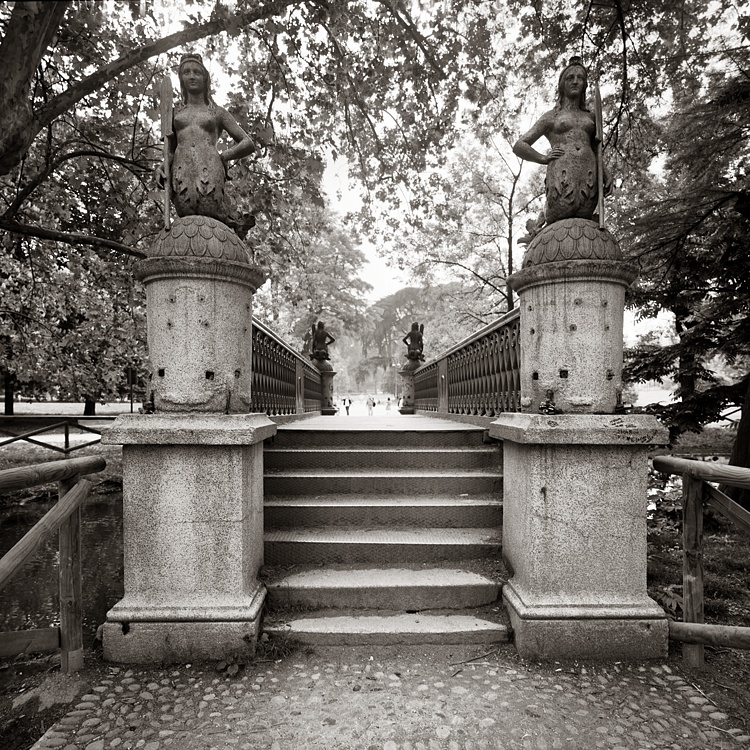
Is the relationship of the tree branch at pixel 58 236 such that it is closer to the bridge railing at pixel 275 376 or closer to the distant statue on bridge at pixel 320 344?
the bridge railing at pixel 275 376

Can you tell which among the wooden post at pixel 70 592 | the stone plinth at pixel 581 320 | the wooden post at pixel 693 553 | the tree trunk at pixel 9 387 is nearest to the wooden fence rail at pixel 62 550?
the wooden post at pixel 70 592

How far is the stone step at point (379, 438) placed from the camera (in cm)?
502

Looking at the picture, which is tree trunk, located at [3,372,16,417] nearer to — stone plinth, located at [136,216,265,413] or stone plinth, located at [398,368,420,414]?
stone plinth, located at [398,368,420,414]

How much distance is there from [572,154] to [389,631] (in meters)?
3.68

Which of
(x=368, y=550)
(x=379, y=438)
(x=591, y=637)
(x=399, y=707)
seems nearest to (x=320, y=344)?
(x=379, y=438)

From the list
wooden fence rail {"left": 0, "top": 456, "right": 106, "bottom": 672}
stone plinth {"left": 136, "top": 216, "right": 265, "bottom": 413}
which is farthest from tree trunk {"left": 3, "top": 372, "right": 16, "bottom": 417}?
stone plinth {"left": 136, "top": 216, "right": 265, "bottom": 413}

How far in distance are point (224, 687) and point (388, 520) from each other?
1.82m

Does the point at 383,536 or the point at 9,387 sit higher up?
the point at 9,387

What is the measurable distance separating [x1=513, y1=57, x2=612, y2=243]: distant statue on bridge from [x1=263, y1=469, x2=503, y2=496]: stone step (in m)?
2.41

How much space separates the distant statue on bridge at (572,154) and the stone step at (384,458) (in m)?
2.35

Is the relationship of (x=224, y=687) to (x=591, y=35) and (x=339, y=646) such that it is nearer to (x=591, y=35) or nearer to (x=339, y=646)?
(x=339, y=646)

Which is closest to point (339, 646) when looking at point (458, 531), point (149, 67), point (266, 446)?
point (458, 531)

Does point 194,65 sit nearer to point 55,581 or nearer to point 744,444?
point 55,581

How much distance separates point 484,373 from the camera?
18.8 ft
